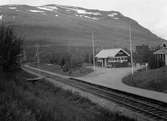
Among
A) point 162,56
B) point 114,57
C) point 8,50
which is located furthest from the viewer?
point 114,57

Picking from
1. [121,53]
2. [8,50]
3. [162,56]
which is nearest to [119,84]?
[162,56]

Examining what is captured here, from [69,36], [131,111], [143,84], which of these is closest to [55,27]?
[69,36]

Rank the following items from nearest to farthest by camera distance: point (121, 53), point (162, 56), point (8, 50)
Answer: point (8, 50) → point (162, 56) → point (121, 53)

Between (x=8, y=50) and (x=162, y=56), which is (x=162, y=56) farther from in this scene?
(x=8, y=50)

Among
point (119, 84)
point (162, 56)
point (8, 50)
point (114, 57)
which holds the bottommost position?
point (119, 84)

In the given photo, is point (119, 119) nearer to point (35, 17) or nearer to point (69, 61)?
point (69, 61)

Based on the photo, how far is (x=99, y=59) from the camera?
70875 millimetres

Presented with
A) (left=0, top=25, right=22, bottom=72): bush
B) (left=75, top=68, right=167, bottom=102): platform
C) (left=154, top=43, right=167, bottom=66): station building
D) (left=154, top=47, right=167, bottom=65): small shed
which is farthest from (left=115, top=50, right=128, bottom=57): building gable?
(left=0, top=25, right=22, bottom=72): bush

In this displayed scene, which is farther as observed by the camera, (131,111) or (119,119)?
(131,111)

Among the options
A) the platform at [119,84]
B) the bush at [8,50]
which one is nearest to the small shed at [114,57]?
the platform at [119,84]

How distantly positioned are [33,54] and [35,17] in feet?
277

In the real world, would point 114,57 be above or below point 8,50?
below

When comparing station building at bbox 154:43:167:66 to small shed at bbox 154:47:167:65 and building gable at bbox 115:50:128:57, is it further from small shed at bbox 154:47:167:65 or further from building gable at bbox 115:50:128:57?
building gable at bbox 115:50:128:57

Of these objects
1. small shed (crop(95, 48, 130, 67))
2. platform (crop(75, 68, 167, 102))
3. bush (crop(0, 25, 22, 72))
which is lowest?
platform (crop(75, 68, 167, 102))
